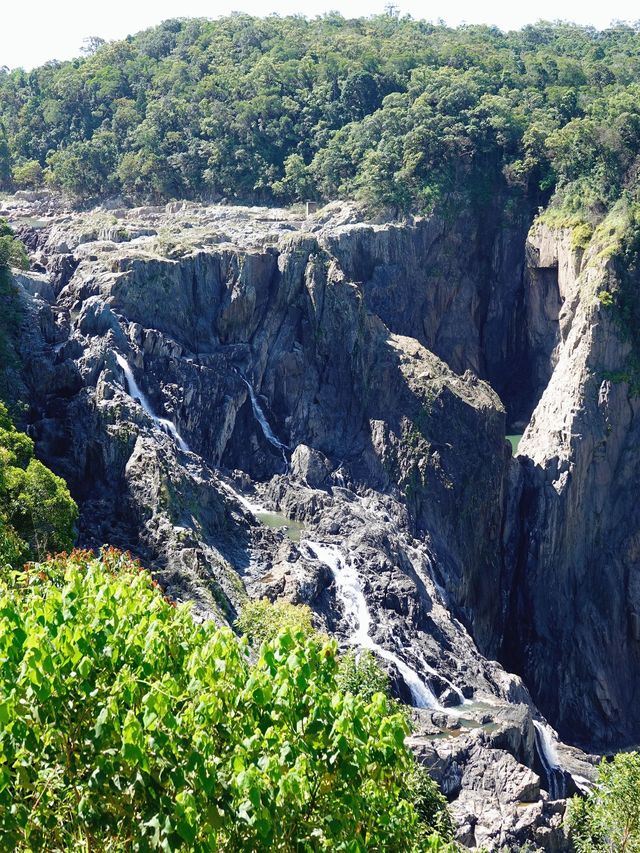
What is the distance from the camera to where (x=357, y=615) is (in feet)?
138

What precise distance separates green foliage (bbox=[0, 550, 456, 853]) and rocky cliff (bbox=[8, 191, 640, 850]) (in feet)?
91.5

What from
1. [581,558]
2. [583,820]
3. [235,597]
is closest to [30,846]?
[583,820]

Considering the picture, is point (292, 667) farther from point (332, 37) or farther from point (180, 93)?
point (332, 37)

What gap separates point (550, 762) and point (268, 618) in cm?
1270

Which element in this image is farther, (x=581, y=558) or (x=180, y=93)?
(x=180, y=93)

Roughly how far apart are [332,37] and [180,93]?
15.9 metres

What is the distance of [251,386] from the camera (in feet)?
182

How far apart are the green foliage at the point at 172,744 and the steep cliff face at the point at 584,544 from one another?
140 ft

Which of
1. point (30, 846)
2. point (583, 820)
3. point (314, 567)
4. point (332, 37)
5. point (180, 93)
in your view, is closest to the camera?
point (30, 846)

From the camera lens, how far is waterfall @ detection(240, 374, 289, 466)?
54469mm

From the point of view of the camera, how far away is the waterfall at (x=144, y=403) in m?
50.1

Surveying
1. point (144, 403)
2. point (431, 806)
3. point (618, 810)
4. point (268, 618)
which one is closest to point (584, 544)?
point (144, 403)

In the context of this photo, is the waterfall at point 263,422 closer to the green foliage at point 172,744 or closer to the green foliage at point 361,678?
the green foliage at point 361,678

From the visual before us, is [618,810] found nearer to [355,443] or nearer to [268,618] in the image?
[268,618]
